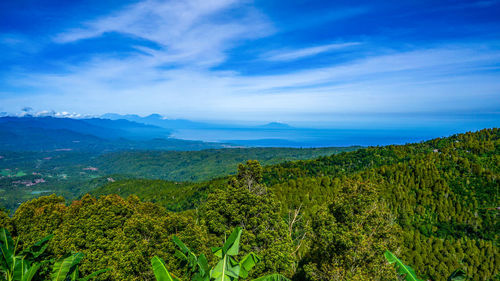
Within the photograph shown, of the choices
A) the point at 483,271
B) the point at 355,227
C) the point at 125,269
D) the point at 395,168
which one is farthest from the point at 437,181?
the point at 125,269

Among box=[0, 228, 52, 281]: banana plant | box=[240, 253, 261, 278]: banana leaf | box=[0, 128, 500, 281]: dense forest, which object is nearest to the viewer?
box=[240, 253, 261, 278]: banana leaf

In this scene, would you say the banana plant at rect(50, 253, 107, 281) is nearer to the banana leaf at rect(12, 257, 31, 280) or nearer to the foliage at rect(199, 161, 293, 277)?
the banana leaf at rect(12, 257, 31, 280)

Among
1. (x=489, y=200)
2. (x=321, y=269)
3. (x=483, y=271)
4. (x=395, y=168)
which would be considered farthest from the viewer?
(x=395, y=168)

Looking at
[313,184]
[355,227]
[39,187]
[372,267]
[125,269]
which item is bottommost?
A: [39,187]

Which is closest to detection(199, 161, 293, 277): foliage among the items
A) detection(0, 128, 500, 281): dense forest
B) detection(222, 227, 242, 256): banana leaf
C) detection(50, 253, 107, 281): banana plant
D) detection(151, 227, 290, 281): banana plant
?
detection(0, 128, 500, 281): dense forest

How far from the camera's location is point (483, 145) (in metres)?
72.1

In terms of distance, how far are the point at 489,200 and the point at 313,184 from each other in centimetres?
3740

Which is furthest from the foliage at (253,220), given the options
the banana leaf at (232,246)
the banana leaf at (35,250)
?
the banana leaf at (232,246)

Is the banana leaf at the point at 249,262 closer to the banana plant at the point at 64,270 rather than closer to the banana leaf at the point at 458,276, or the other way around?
the banana plant at the point at 64,270

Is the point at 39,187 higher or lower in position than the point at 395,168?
lower

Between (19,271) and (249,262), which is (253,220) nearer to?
(249,262)

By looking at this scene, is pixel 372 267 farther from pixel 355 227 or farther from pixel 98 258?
pixel 98 258

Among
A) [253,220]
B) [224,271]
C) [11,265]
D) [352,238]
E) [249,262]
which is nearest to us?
[224,271]

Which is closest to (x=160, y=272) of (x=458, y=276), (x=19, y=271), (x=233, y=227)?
(x=19, y=271)
